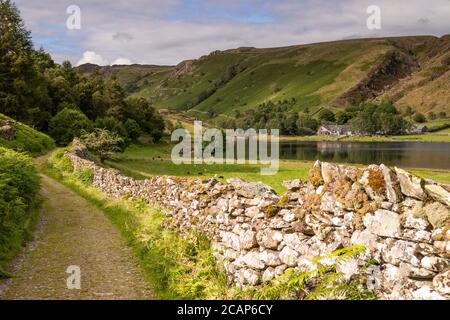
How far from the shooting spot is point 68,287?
39.9ft

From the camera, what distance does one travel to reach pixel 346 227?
8406 millimetres

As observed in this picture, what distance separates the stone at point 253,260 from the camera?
9.88 m

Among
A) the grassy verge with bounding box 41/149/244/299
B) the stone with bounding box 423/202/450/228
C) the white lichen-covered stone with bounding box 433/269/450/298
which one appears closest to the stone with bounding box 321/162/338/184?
the stone with bounding box 423/202/450/228

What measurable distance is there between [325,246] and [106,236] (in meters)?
12.6

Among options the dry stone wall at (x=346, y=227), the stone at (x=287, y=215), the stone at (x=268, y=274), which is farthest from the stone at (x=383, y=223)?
the stone at (x=268, y=274)

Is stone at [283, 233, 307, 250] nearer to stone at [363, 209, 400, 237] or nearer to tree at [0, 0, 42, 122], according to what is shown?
stone at [363, 209, 400, 237]

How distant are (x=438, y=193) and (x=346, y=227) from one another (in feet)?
6.10

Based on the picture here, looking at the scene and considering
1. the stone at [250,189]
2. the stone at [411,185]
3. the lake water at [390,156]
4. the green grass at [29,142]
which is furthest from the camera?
the lake water at [390,156]

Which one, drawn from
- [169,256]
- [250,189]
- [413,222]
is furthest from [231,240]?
[413,222]

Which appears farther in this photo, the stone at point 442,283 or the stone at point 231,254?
the stone at point 231,254

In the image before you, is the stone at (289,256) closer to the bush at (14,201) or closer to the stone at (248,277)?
→ the stone at (248,277)

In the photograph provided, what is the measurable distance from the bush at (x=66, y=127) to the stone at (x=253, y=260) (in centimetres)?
7511

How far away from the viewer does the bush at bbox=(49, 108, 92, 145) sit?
80.9 metres
